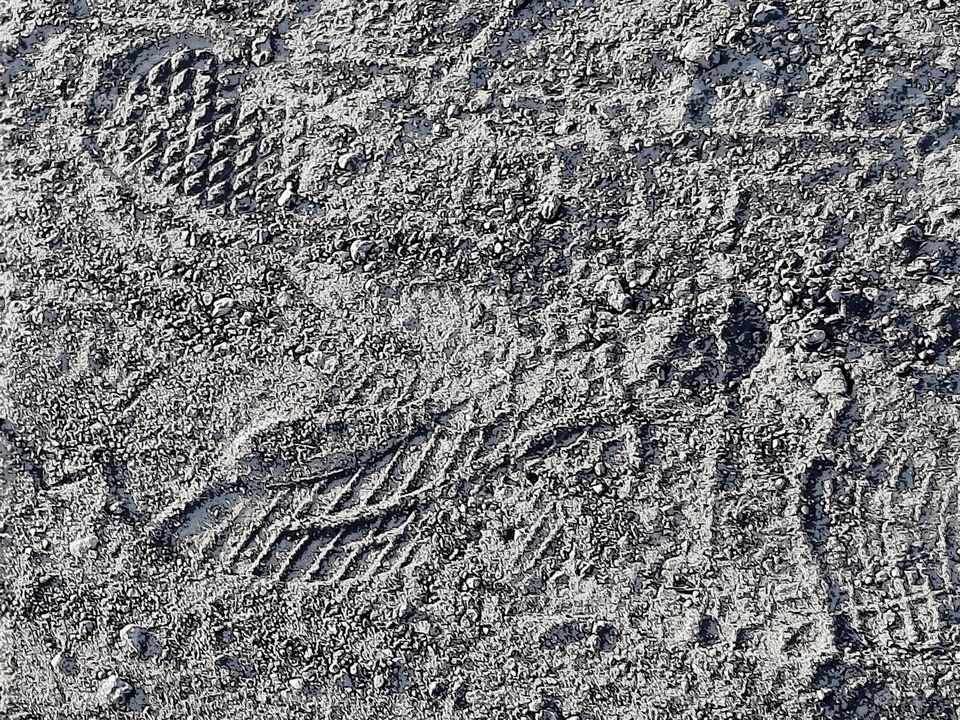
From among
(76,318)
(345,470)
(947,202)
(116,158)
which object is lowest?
(947,202)

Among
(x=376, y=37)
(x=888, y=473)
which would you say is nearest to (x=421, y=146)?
(x=376, y=37)

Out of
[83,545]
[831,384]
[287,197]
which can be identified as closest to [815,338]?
[831,384]

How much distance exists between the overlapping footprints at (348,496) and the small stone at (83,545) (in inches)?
4.1

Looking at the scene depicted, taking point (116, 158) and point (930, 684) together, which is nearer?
point (930, 684)

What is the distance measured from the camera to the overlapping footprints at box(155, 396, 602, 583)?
1200 mm

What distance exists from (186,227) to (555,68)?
2.19 ft

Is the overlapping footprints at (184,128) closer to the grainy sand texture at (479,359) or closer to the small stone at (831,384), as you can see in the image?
the grainy sand texture at (479,359)

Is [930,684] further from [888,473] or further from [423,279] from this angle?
[423,279]

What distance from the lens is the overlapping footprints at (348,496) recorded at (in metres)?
1.20

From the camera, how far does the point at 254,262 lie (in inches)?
48.8

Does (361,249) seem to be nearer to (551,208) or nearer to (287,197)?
(287,197)

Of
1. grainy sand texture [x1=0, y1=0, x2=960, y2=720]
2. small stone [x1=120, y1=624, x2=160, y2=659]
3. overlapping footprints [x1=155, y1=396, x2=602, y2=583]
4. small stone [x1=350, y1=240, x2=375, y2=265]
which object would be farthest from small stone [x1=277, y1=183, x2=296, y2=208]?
small stone [x1=120, y1=624, x2=160, y2=659]

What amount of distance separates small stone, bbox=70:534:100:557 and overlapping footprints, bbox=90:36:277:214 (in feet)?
1.91

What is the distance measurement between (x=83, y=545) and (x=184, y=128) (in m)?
0.71
